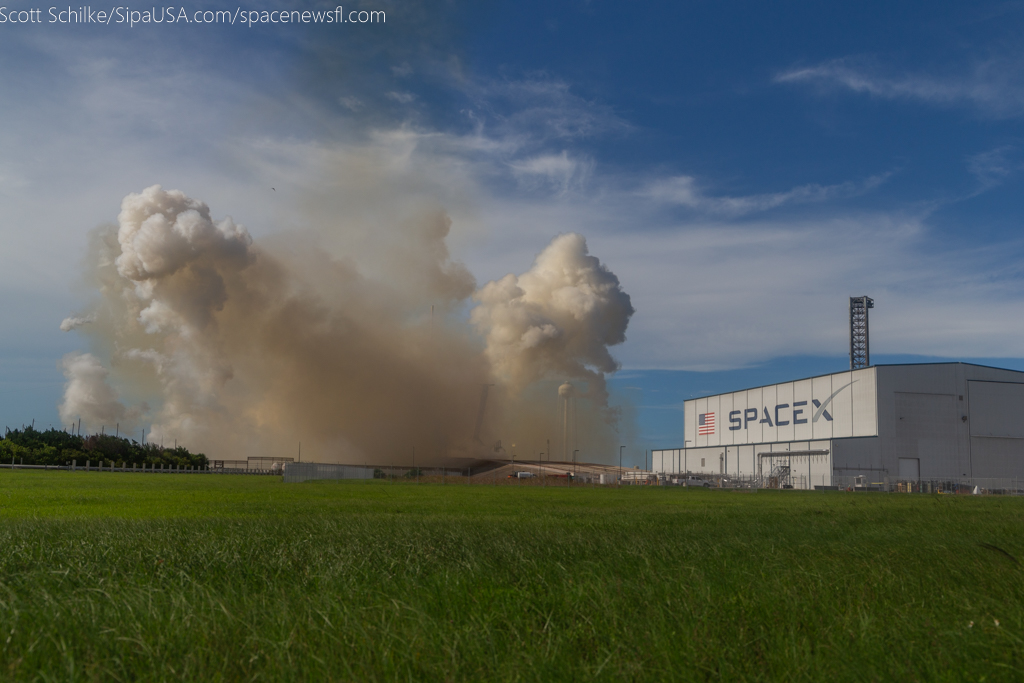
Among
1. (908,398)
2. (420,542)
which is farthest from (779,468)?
(420,542)

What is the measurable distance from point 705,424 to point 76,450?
242 feet

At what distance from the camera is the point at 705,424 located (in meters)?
99.9

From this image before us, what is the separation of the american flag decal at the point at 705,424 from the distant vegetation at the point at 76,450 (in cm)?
6549

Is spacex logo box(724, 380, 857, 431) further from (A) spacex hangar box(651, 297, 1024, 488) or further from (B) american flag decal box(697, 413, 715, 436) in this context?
(B) american flag decal box(697, 413, 715, 436)

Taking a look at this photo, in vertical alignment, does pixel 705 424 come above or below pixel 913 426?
above

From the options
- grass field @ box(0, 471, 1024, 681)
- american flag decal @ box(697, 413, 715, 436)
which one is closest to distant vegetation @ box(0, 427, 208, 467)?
american flag decal @ box(697, 413, 715, 436)

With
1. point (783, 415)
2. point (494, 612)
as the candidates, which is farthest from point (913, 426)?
point (494, 612)

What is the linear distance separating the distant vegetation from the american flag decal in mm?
65490

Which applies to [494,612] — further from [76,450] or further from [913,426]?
[76,450]

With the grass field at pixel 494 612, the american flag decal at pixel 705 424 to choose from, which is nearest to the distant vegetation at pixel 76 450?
the american flag decal at pixel 705 424

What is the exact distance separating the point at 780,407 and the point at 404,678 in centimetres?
8772

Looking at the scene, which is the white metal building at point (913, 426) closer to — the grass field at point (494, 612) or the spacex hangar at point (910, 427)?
the spacex hangar at point (910, 427)

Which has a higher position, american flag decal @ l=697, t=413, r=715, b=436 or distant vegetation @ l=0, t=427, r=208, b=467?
american flag decal @ l=697, t=413, r=715, b=436

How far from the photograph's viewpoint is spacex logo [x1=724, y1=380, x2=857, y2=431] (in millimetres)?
79131
